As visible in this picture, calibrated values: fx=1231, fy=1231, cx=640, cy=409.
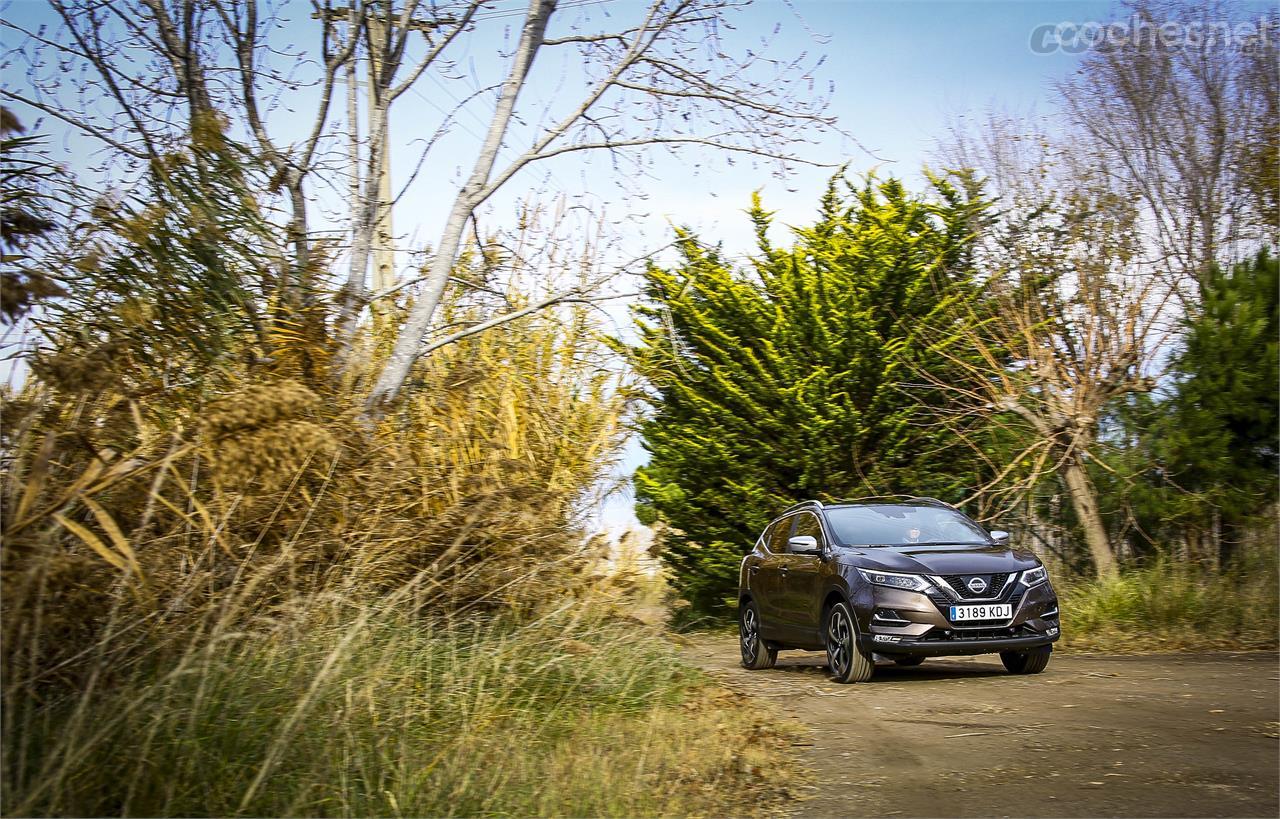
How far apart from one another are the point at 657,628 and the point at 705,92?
4650 millimetres

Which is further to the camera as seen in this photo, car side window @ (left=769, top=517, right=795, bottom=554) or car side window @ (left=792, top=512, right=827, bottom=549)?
car side window @ (left=769, top=517, right=795, bottom=554)

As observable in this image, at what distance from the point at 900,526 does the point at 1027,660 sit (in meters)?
1.84

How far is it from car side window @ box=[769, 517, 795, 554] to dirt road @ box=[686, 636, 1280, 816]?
1.79 meters

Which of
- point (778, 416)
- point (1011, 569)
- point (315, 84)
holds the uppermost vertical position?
point (315, 84)

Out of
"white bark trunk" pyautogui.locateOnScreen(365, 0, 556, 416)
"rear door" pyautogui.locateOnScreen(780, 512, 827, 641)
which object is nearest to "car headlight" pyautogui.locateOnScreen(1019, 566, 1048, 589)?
"rear door" pyautogui.locateOnScreen(780, 512, 827, 641)

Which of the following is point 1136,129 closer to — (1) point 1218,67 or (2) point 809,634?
(1) point 1218,67

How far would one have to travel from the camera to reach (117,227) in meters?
7.81

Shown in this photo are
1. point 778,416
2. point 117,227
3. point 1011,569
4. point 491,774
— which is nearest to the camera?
point 491,774

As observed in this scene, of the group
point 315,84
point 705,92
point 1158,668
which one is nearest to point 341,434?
point 315,84

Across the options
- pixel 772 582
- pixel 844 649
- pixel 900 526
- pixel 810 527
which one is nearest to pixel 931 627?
pixel 844 649

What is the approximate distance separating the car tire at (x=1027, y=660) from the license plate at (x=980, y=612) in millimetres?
627

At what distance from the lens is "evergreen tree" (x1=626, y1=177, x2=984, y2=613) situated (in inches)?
752

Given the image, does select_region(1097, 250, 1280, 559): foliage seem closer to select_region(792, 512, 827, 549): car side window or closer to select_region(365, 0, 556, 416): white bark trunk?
select_region(792, 512, 827, 549): car side window

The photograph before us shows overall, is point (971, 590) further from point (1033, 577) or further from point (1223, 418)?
point (1223, 418)
